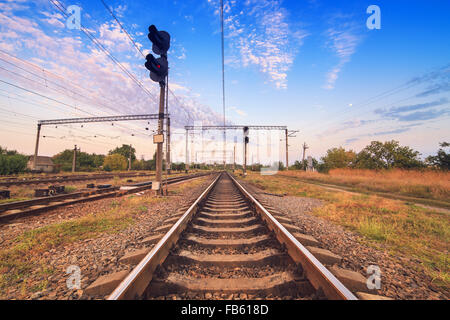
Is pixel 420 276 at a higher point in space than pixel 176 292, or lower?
lower

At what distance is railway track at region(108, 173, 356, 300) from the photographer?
1.57m

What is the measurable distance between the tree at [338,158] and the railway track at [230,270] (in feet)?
171

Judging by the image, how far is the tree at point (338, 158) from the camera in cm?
4540

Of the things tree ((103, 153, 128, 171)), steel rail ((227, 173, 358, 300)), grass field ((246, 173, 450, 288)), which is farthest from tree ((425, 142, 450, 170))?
tree ((103, 153, 128, 171))

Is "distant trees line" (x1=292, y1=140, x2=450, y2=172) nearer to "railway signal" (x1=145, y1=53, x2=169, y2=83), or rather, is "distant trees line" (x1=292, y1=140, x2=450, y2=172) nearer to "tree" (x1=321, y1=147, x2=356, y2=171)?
"tree" (x1=321, y1=147, x2=356, y2=171)

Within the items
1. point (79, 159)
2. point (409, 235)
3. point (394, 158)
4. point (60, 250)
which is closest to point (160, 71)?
point (60, 250)

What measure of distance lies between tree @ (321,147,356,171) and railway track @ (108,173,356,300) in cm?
5200

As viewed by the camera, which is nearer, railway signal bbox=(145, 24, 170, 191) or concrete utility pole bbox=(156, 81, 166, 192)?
railway signal bbox=(145, 24, 170, 191)

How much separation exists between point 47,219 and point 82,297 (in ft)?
15.6

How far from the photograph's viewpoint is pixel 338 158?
46.8m

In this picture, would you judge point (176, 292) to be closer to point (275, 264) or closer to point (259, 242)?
point (275, 264)
